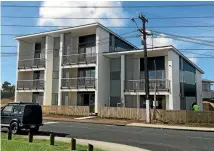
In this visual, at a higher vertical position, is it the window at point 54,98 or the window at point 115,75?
the window at point 115,75

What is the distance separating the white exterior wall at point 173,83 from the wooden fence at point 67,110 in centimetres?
932

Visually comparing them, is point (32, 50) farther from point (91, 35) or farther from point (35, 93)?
point (91, 35)

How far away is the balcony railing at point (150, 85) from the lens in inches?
1192

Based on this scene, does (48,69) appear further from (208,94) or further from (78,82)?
(208,94)

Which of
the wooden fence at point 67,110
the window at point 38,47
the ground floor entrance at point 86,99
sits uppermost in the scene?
the window at point 38,47

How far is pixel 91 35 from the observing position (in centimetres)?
3584

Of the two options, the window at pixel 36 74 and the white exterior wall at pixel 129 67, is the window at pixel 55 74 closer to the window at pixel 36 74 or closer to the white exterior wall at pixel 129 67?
the window at pixel 36 74

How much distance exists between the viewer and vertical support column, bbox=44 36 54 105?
36787mm

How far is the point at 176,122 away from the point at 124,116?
5676 mm

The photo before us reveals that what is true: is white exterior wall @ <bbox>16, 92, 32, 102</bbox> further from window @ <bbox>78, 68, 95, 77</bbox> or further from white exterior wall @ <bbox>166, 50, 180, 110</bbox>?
white exterior wall @ <bbox>166, 50, 180, 110</bbox>

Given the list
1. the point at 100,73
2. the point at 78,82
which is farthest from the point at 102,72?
the point at 78,82

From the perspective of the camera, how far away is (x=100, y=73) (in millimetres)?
33219

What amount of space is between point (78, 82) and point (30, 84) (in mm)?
8427

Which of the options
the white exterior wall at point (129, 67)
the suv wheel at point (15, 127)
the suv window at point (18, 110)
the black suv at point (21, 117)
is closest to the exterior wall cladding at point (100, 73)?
the white exterior wall at point (129, 67)
